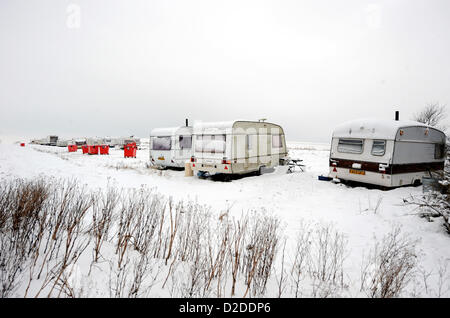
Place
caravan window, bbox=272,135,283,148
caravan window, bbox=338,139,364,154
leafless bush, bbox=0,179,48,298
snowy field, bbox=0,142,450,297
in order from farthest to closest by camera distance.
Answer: caravan window, bbox=272,135,283,148 → caravan window, bbox=338,139,364,154 → snowy field, bbox=0,142,450,297 → leafless bush, bbox=0,179,48,298

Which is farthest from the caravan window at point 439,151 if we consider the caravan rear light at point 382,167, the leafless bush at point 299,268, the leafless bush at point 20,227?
the leafless bush at point 20,227

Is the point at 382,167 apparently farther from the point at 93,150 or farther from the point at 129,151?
the point at 93,150

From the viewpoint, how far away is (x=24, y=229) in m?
2.78

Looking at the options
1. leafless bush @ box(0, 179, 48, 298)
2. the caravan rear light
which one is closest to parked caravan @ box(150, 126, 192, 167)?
the caravan rear light

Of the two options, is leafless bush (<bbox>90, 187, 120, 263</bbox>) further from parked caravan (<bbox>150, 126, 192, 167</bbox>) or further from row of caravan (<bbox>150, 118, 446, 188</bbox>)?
parked caravan (<bbox>150, 126, 192, 167</bbox>)

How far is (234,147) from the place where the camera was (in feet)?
31.7

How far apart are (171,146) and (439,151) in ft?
44.1

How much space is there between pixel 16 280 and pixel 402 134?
10361 mm

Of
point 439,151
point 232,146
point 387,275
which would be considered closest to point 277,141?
point 232,146

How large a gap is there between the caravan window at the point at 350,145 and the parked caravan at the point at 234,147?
3.48 metres

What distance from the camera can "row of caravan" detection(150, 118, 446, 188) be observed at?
25.4ft

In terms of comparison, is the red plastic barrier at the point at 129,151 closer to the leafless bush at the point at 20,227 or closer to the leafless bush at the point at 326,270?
the leafless bush at the point at 20,227

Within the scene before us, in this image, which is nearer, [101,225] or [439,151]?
[101,225]

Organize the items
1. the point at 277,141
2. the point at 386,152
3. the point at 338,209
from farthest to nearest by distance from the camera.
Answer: the point at 277,141 < the point at 386,152 < the point at 338,209
